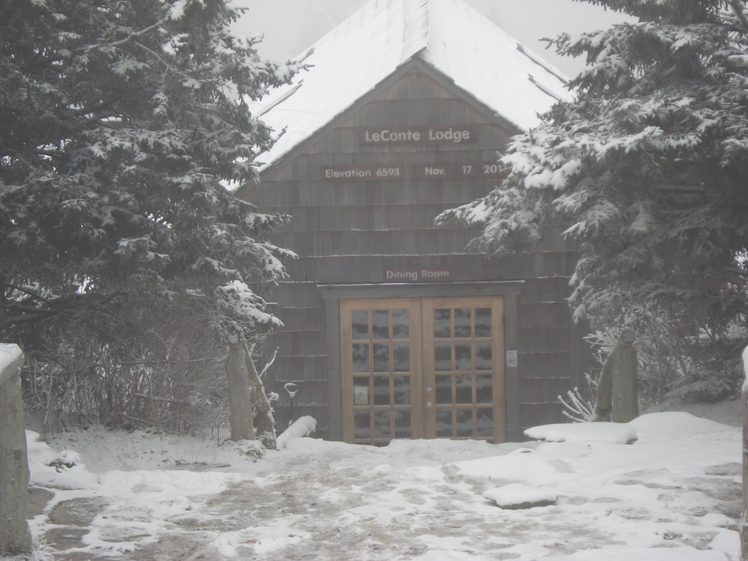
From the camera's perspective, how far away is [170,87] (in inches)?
287

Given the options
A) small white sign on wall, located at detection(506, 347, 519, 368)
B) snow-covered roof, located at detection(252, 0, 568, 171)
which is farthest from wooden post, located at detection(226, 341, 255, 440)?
small white sign on wall, located at detection(506, 347, 519, 368)

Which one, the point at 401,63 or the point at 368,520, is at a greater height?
the point at 401,63

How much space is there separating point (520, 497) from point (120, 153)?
443cm

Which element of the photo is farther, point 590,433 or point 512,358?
point 512,358

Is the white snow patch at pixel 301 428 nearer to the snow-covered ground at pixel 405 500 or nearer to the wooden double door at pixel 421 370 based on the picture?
the wooden double door at pixel 421 370

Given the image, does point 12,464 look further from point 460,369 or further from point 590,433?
point 460,369

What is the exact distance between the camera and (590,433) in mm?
6535

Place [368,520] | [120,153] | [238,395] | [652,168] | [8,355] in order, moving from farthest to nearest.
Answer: [238,395] → [120,153] → [652,168] → [368,520] → [8,355]

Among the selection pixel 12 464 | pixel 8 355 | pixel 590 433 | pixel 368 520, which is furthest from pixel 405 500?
pixel 8 355

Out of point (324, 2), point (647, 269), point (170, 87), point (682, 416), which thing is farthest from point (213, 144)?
point (324, 2)

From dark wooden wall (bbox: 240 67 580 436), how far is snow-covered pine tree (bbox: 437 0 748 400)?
112 inches

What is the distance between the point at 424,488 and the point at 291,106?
8806mm

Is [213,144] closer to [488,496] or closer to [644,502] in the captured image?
[488,496]

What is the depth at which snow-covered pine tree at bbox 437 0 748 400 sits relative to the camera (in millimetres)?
6348
